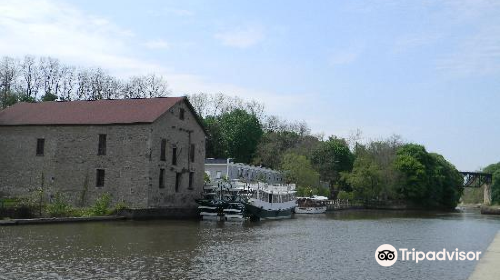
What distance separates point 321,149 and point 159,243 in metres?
73.4

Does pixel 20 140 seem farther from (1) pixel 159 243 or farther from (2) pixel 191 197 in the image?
(1) pixel 159 243

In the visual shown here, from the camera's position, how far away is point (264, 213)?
54.7 m

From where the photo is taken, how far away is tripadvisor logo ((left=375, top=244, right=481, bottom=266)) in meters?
23.7

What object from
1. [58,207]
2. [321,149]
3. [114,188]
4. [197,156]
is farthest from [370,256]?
[321,149]

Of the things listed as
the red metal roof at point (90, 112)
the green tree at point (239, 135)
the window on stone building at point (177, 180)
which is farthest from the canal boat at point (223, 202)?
the green tree at point (239, 135)

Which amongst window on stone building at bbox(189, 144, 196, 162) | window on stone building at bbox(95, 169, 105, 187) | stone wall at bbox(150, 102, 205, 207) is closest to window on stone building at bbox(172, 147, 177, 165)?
stone wall at bbox(150, 102, 205, 207)

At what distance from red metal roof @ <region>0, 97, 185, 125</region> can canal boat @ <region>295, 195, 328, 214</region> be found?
2776 centimetres

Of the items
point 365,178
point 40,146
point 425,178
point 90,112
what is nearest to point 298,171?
point 365,178

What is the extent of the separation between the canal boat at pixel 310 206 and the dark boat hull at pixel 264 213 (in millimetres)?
10475

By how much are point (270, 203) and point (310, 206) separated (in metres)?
19.0

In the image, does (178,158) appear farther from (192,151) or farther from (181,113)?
(181,113)

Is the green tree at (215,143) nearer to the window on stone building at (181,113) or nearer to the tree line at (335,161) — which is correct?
the tree line at (335,161)

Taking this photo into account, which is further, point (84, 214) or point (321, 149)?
point (321, 149)

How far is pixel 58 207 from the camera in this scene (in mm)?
39594
